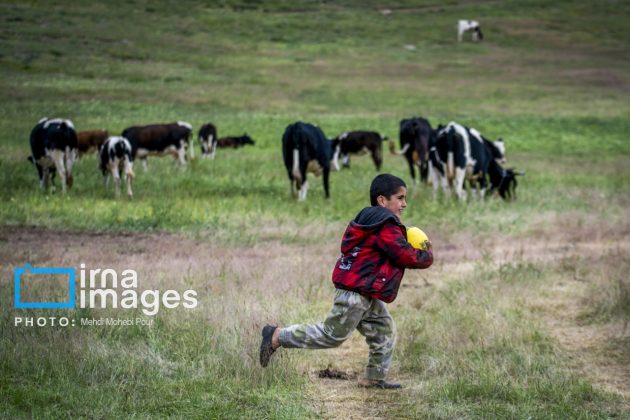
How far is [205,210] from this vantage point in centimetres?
1744

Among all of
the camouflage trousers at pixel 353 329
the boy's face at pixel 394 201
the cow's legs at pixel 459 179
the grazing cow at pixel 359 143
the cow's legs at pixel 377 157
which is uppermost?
the boy's face at pixel 394 201

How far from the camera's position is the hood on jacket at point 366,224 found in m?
7.32

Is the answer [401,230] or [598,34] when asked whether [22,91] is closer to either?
[401,230]

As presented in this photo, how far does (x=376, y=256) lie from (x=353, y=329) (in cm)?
58

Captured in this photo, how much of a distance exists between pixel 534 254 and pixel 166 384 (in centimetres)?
837

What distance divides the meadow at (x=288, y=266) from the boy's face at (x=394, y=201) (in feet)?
4.60

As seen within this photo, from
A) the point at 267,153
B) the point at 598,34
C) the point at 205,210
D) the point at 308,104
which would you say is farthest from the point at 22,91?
the point at 598,34

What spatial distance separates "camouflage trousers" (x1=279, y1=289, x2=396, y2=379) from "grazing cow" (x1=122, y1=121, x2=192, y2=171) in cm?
1830

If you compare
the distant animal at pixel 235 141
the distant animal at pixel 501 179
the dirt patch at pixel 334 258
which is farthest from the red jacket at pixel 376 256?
the distant animal at pixel 235 141

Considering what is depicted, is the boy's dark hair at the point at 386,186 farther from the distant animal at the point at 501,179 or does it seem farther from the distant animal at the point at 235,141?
the distant animal at the point at 235,141

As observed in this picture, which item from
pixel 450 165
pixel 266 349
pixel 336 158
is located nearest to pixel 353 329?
pixel 266 349

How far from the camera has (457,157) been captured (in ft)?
68.8

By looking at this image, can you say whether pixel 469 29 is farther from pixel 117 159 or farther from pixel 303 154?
pixel 117 159

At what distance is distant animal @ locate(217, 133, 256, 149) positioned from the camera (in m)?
33.6
